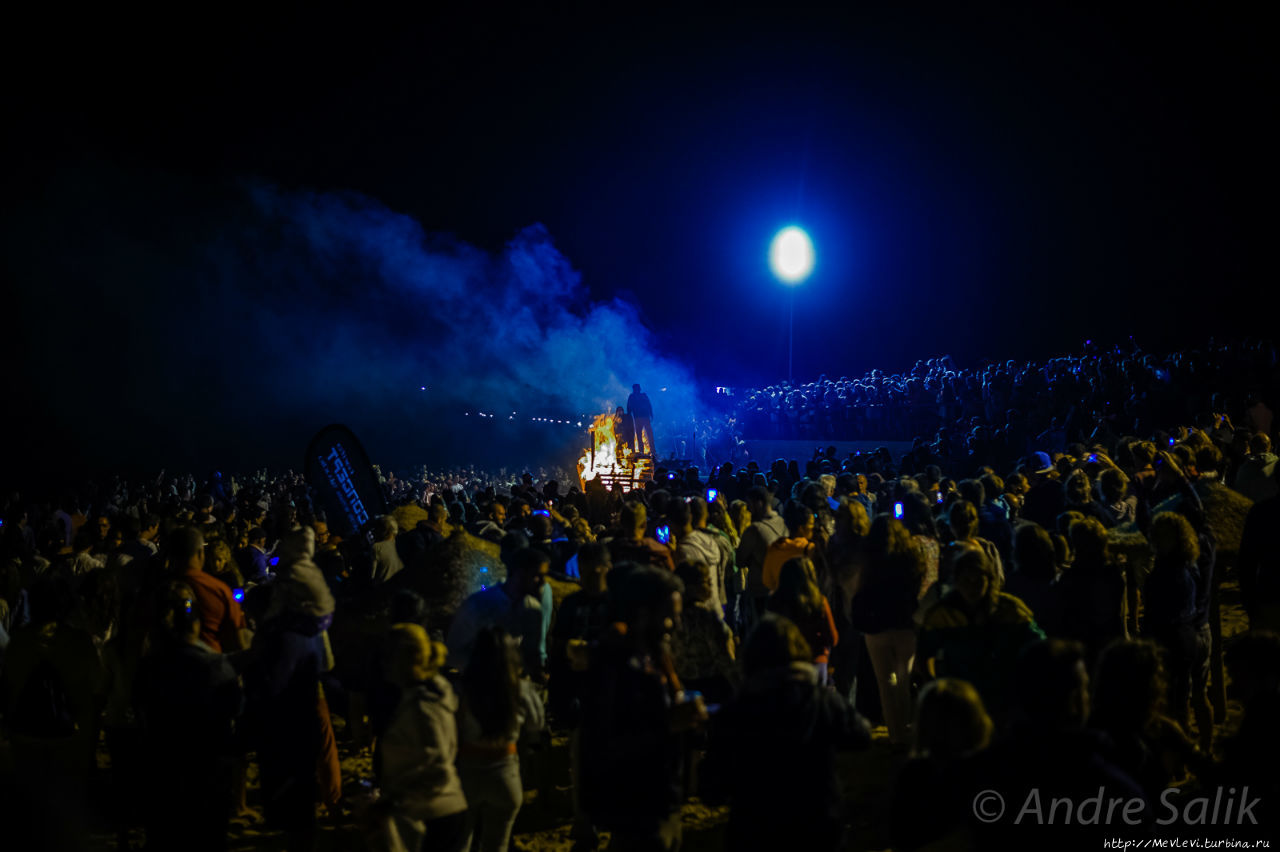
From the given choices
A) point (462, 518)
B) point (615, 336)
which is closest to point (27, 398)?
point (615, 336)

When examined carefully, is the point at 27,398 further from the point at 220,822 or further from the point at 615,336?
the point at 220,822

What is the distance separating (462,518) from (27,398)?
3172cm

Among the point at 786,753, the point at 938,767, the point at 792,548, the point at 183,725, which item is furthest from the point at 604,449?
the point at 938,767

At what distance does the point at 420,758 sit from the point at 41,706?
2.70 m

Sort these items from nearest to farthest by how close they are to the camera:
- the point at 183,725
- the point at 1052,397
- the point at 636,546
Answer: the point at 183,725
the point at 636,546
the point at 1052,397

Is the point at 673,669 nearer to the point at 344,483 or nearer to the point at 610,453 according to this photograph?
the point at 344,483

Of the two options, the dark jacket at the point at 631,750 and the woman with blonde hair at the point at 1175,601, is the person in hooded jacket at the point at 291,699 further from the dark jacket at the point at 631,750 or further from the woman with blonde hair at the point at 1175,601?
the woman with blonde hair at the point at 1175,601

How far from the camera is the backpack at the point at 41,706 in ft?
15.5

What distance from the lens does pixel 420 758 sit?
356 cm

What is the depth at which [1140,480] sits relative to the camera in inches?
323

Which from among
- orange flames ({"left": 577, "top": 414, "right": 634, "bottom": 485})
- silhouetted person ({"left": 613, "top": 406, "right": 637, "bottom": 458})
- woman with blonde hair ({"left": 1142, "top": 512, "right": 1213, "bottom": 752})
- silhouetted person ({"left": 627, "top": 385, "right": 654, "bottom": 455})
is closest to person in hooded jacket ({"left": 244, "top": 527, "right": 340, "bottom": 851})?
woman with blonde hair ({"left": 1142, "top": 512, "right": 1213, "bottom": 752})

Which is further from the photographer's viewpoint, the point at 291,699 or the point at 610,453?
the point at 610,453

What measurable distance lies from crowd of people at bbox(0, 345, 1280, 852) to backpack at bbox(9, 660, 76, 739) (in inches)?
0.6

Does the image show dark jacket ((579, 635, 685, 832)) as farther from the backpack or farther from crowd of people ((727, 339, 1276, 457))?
crowd of people ((727, 339, 1276, 457))
